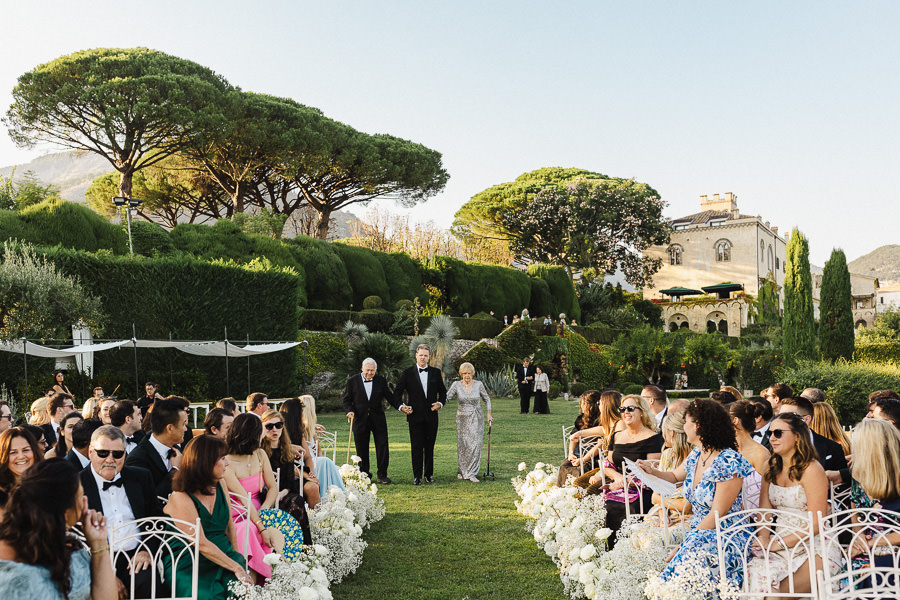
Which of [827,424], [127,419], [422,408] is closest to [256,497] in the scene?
[127,419]

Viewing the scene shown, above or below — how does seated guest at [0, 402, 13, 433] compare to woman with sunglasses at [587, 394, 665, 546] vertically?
above

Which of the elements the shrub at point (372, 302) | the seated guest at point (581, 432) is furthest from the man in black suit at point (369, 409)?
the shrub at point (372, 302)

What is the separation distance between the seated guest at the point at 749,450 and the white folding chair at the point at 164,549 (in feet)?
9.60

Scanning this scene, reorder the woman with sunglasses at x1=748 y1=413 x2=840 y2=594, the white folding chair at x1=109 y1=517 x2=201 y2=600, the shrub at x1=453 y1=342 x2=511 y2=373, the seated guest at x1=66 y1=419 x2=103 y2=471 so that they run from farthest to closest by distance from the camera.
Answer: the shrub at x1=453 y1=342 x2=511 y2=373 → the seated guest at x1=66 y1=419 x2=103 y2=471 → the woman with sunglasses at x1=748 y1=413 x2=840 y2=594 → the white folding chair at x1=109 y1=517 x2=201 y2=600

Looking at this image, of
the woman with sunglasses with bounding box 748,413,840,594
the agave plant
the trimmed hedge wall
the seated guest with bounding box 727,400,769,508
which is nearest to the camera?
the woman with sunglasses with bounding box 748,413,840,594

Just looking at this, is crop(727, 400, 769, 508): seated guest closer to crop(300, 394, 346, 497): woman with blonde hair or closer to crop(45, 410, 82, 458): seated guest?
crop(300, 394, 346, 497): woman with blonde hair

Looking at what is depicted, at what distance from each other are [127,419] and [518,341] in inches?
800

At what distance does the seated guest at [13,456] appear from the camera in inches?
144

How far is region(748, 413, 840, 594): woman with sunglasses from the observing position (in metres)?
3.35

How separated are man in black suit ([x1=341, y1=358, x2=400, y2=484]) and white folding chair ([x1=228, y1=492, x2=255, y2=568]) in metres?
4.88

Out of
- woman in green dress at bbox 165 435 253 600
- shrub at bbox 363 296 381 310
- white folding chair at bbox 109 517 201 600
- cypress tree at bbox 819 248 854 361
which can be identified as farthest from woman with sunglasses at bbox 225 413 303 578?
shrub at bbox 363 296 381 310

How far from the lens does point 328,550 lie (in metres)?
4.98

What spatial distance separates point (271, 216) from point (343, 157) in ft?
18.3

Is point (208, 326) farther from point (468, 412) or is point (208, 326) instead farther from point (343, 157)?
point (343, 157)
